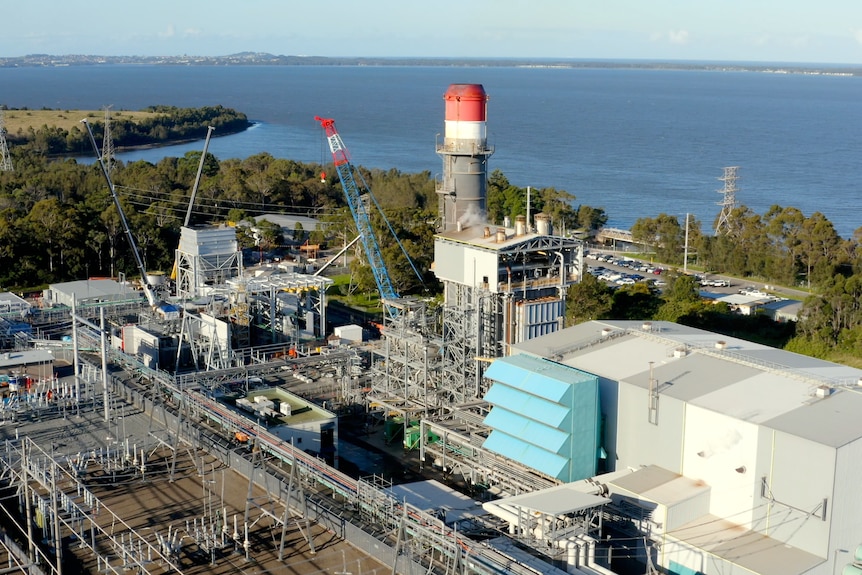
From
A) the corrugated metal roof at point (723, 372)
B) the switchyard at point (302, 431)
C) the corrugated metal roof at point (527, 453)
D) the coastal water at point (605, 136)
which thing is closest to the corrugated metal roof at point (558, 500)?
the switchyard at point (302, 431)

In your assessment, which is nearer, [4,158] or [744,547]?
[744,547]

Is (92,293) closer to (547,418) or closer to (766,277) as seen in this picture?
(547,418)

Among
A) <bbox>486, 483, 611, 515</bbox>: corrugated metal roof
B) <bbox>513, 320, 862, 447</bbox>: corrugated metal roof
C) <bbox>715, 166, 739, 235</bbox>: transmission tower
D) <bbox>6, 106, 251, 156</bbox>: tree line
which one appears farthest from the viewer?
<bbox>6, 106, 251, 156</bbox>: tree line

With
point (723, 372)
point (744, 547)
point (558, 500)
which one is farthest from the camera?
point (723, 372)

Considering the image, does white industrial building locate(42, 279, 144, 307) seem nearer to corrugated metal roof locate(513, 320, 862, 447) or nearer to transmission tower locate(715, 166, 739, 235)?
corrugated metal roof locate(513, 320, 862, 447)

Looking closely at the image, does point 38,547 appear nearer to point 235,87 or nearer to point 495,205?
point 495,205

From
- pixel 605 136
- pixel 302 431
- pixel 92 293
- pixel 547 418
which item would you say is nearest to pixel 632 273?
pixel 92 293

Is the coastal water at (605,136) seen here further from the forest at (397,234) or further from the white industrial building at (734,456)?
the white industrial building at (734,456)

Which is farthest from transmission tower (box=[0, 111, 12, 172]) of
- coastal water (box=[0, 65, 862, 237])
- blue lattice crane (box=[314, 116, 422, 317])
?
blue lattice crane (box=[314, 116, 422, 317])

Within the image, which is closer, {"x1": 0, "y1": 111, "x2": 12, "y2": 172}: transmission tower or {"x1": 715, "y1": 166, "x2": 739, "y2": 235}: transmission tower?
{"x1": 715, "y1": 166, "x2": 739, "y2": 235}: transmission tower
